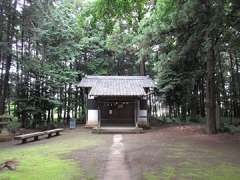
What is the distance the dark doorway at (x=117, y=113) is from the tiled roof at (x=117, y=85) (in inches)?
56.6

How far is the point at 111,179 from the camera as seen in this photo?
6008mm

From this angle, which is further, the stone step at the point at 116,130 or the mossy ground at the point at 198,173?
the stone step at the point at 116,130

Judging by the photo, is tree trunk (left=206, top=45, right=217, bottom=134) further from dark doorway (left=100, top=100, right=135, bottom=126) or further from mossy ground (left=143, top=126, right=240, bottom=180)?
dark doorway (left=100, top=100, right=135, bottom=126)

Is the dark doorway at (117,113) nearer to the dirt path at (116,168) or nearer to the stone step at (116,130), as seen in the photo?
the stone step at (116,130)

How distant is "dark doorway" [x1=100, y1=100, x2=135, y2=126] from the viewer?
71.8ft

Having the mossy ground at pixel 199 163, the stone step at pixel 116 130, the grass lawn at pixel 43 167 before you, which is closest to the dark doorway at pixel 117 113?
the stone step at pixel 116 130

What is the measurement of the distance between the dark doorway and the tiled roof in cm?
144

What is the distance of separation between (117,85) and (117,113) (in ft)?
7.58

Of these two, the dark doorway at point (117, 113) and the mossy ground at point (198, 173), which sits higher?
the dark doorway at point (117, 113)

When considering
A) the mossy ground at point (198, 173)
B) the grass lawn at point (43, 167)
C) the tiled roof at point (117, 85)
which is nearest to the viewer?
the mossy ground at point (198, 173)

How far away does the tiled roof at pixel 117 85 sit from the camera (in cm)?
1962

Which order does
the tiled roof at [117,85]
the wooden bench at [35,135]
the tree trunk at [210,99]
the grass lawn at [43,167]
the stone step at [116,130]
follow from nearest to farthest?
the grass lawn at [43,167]
the wooden bench at [35,135]
the tree trunk at [210,99]
the stone step at [116,130]
the tiled roof at [117,85]

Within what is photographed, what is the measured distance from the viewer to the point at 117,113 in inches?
862

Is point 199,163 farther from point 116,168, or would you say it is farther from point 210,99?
point 210,99
